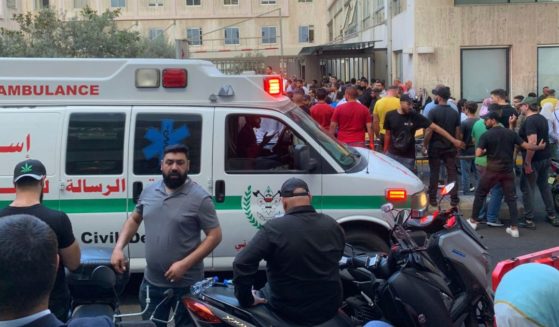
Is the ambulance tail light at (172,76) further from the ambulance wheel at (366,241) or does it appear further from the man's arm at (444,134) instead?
the man's arm at (444,134)

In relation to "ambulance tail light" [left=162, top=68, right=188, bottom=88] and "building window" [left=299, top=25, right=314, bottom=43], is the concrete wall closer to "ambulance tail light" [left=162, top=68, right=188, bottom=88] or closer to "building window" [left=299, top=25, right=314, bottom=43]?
"ambulance tail light" [left=162, top=68, right=188, bottom=88]

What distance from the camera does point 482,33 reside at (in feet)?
66.6

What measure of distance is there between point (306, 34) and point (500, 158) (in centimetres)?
5652

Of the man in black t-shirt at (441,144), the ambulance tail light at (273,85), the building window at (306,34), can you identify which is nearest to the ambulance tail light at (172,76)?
the ambulance tail light at (273,85)

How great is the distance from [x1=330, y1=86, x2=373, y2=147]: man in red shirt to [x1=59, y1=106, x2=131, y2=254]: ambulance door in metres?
5.02

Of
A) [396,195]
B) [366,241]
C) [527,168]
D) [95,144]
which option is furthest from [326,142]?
[527,168]

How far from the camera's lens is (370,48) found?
2638 cm

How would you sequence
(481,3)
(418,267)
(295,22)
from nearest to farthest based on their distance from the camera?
(418,267)
(481,3)
(295,22)

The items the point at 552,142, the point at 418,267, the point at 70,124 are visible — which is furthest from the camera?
the point at 552,142

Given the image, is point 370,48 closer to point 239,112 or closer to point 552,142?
point 552,142

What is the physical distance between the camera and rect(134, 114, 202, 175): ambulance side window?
6863 millimetres

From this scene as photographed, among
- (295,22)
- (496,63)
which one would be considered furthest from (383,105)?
(295,22)

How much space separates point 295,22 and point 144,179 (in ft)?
195

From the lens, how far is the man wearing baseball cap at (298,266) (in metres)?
4.33
